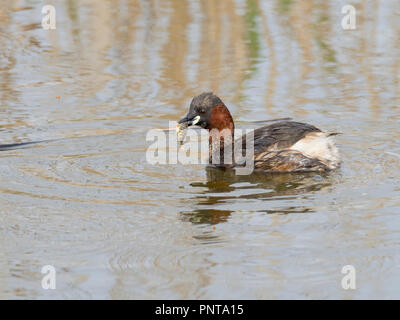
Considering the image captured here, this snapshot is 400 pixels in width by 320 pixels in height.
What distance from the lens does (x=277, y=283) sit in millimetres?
5031

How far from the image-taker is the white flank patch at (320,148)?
7719mm

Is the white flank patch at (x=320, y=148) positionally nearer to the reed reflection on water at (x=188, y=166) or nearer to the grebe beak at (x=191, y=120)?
the reed reflection on water at (x=188, y=166)

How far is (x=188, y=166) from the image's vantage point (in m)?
7.98

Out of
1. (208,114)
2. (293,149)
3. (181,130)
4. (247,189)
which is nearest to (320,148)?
(293,149)

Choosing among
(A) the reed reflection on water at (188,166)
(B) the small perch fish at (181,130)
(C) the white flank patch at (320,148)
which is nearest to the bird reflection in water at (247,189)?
(A) the reed reflection on water at (188,166)

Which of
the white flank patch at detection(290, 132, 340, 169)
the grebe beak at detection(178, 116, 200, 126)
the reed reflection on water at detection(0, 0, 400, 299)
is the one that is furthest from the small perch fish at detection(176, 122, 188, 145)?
the white flank patch at detection(290, 132, 340, 169)

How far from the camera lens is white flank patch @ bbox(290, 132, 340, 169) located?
304 inches

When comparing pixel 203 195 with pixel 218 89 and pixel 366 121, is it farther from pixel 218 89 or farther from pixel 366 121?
pixel 218 89

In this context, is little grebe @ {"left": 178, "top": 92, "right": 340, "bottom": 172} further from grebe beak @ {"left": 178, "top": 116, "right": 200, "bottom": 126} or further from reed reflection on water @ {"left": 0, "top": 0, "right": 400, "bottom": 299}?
grebe beak @ {"left": 178, "top": 116, "right": 200, "bottom": 126}

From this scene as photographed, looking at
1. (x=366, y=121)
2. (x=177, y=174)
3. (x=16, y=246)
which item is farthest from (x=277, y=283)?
(x=366, y=121)

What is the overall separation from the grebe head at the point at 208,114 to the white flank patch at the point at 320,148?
0.79 m

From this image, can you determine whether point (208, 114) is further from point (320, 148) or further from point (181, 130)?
point (320, 148)
